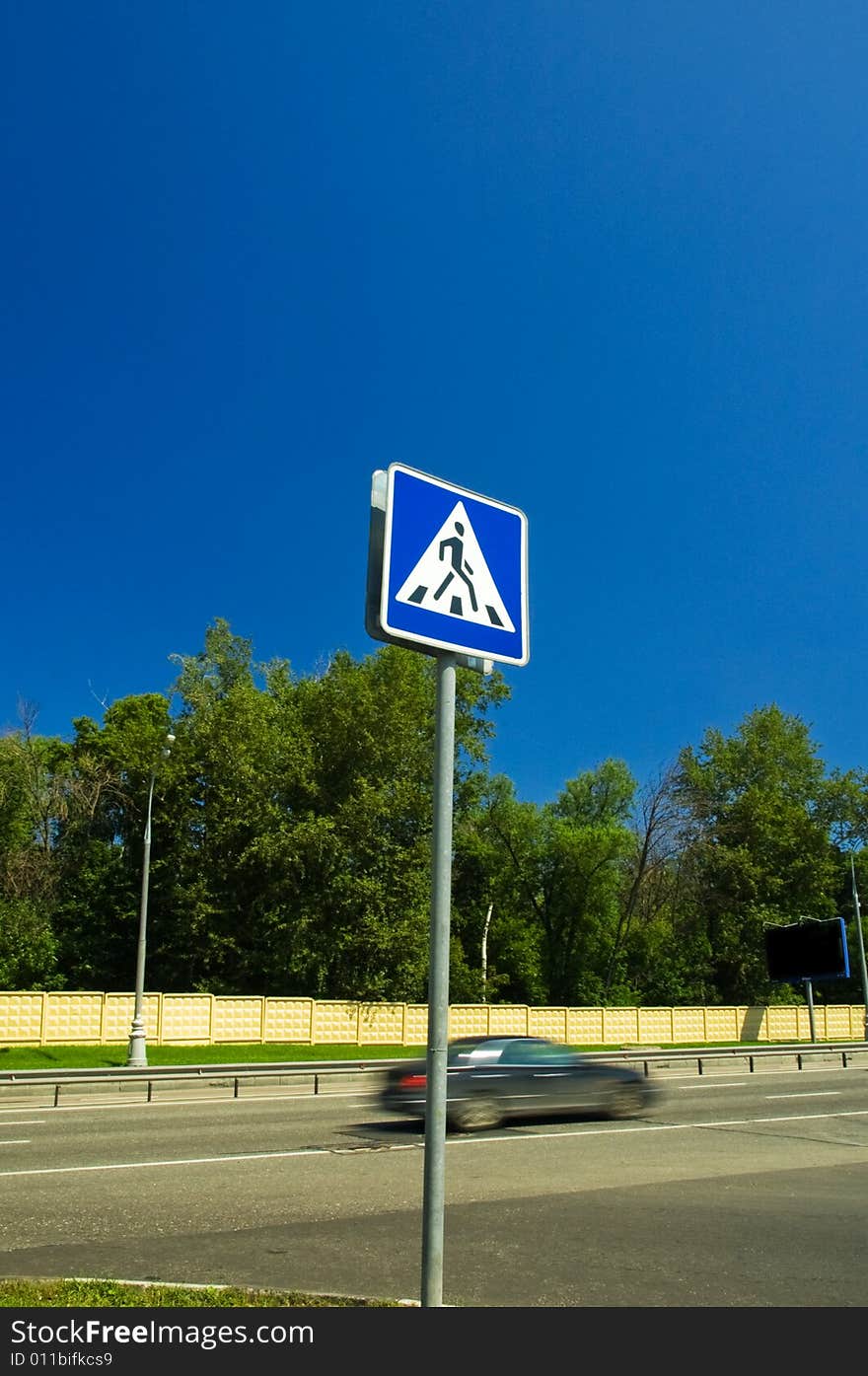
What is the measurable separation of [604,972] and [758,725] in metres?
18.7

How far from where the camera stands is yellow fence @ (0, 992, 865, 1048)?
33.2m

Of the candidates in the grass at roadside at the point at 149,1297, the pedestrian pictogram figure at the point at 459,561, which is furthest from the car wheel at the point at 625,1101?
the pedestrian pictogram figure at the point at 459,561

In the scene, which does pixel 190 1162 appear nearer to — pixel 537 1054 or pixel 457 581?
pixel 537 1054

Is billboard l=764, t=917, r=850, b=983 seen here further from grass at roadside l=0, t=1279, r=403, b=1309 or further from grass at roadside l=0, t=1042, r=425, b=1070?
grass at roadside l=0, t=1279, r=403, b=1309

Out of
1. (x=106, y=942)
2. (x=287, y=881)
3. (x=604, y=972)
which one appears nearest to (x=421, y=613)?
(x=287, y=881)

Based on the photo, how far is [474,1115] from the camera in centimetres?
1666

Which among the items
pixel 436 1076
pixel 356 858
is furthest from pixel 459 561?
pixel 356 858

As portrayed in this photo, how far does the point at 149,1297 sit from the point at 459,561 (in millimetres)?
4397

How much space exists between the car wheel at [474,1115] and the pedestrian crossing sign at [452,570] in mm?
14158

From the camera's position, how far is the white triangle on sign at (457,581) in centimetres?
373

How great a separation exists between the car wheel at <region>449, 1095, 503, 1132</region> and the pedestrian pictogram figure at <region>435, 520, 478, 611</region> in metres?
14.3

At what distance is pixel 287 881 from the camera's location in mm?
44625
